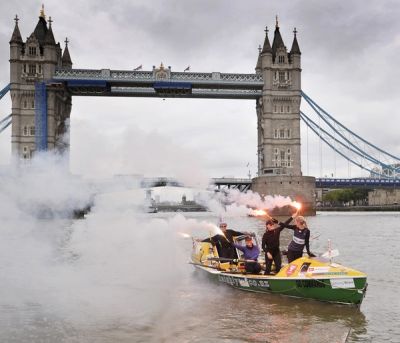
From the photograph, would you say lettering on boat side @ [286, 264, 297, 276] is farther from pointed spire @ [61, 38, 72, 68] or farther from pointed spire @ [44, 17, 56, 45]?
pointed spire @ [61, 38, 72, 68]

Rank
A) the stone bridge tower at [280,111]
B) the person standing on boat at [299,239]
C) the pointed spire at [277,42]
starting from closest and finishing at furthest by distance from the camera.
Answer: the person standing on boat at [299,239] < the stone bridge tower at [280,111] < the pointed spire at [277,42]

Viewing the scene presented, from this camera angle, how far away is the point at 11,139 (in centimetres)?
7681

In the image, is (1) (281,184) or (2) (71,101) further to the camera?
(2) (71,101)

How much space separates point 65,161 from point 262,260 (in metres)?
11.0

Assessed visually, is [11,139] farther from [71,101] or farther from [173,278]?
[173,278]

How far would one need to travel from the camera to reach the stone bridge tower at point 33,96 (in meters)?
76.1

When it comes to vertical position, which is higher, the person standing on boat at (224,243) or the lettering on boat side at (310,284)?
the person standing on boat at (224,243)

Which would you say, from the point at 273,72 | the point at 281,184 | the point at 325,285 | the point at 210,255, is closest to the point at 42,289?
the point at 210,255

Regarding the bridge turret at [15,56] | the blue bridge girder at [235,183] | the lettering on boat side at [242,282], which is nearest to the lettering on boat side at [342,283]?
the lettering on boat side at [242,282]

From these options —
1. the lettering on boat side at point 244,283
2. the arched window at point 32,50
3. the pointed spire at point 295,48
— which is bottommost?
the lettering on boat side at point 244,283

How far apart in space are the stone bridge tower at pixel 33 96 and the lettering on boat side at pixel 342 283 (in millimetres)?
67298

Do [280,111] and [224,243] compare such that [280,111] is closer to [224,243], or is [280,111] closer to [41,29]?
[41,29]

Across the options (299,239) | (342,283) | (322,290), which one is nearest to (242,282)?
(299,239)

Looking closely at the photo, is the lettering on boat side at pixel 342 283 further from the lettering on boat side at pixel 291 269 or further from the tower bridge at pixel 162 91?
the tower bridge at pixel 162 91
